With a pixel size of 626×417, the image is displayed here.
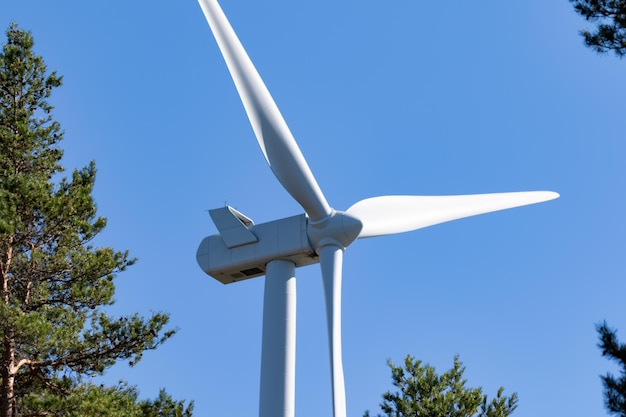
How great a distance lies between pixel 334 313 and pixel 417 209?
12.2 ft

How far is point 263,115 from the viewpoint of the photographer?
18.7 m

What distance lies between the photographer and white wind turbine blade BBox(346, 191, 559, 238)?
66.3 ft

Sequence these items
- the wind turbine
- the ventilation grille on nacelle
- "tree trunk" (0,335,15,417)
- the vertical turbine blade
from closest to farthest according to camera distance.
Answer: the vertical turbine blade
the wind turbine
the ventilation grille on nacelle
"tree trunk" (0,335,15,417)

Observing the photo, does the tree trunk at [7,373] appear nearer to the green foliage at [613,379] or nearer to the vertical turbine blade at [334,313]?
the vertical turbine blade at [334,313]

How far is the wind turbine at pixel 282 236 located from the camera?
60.2 ft

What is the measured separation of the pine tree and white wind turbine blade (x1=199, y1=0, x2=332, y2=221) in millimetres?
6971

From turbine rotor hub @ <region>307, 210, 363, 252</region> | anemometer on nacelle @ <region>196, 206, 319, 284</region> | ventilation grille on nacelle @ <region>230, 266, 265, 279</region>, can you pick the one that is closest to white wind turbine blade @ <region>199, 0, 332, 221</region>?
turbine rotor hub @ <region>307, 210, 363, 252</region>

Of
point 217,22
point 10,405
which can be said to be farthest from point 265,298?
point 10,405

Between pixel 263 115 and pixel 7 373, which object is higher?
pixel 263 115

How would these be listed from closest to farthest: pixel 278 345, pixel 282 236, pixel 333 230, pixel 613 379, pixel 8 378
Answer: pixel 613 379 < pixel 278 345 < pixel 333 230 < pixel 282 236 < pixel 8 378

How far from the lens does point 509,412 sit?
3030 centimetres

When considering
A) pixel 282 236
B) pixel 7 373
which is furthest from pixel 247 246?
pixel 7 373

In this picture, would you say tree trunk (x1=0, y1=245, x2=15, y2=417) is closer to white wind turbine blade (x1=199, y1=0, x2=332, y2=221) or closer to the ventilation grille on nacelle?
the ventilation grille on nacelle

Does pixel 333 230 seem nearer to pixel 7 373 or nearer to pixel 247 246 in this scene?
pixel 247 246
